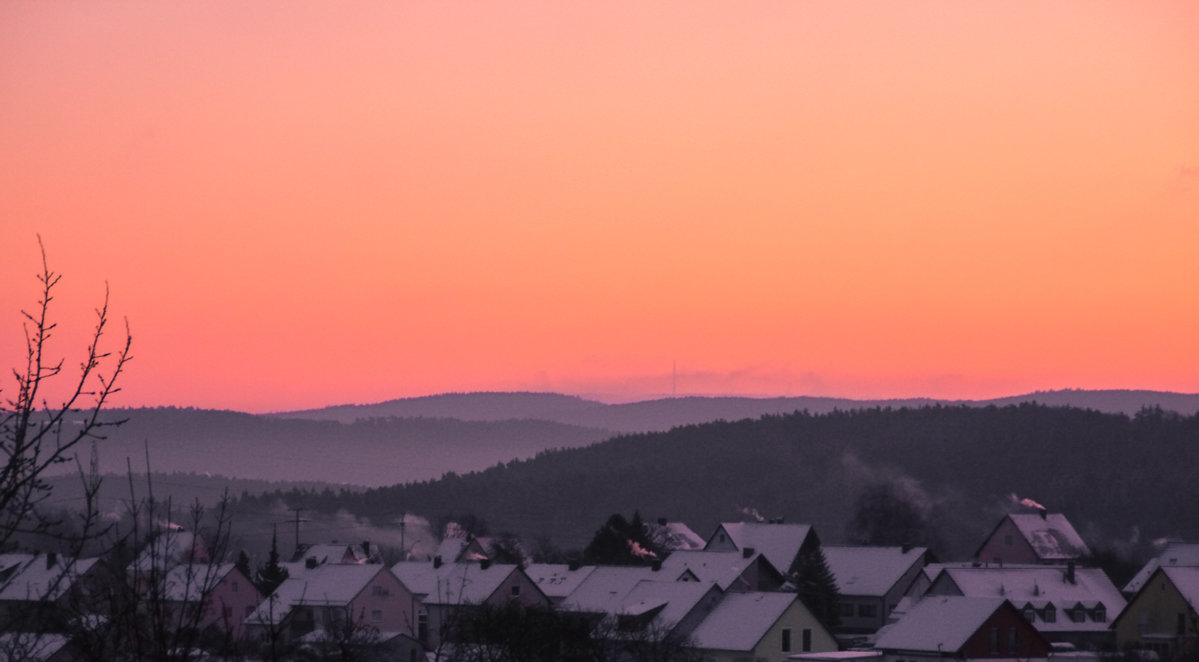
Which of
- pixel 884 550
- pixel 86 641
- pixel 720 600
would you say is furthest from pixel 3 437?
pixel 884 550

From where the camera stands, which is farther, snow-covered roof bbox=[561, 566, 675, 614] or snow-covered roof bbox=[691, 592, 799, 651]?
snow-covered roof bbox=[561, 566, 675, 614]

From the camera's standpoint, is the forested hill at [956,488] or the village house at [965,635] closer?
the village house at [965,635]

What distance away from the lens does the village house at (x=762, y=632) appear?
2190 inches

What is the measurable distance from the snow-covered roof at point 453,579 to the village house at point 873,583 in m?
17.0

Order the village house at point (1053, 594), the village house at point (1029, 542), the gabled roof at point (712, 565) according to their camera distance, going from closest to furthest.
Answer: the village house at point (1053, 594) → the gabled roof at point (712, 565) → the village house at point (1029, 542)

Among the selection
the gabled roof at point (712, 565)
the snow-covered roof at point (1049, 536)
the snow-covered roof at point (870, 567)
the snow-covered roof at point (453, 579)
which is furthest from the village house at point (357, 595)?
the snow-covered roof at point (1049, 536)

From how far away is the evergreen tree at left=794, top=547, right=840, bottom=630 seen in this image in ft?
250

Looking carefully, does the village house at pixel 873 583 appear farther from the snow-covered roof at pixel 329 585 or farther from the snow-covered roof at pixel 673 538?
the snow-covered roof at pixel 329 585

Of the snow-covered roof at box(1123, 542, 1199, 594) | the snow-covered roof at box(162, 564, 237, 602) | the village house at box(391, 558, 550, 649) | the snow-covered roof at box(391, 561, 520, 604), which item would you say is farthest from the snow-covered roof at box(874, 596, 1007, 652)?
the snow-covered roof at box(1123, 542, 1199, 594)

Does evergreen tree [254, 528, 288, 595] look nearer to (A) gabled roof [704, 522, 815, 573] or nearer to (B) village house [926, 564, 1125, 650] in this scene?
(A) gabled roof [704, 522, 815, 573]

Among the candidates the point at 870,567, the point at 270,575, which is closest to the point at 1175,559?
the point at 870,567

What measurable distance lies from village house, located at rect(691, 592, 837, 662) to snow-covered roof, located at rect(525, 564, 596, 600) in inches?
589

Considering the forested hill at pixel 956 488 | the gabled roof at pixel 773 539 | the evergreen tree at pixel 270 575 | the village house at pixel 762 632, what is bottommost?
the village house at pixel 762 632

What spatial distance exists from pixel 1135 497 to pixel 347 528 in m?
79.1
